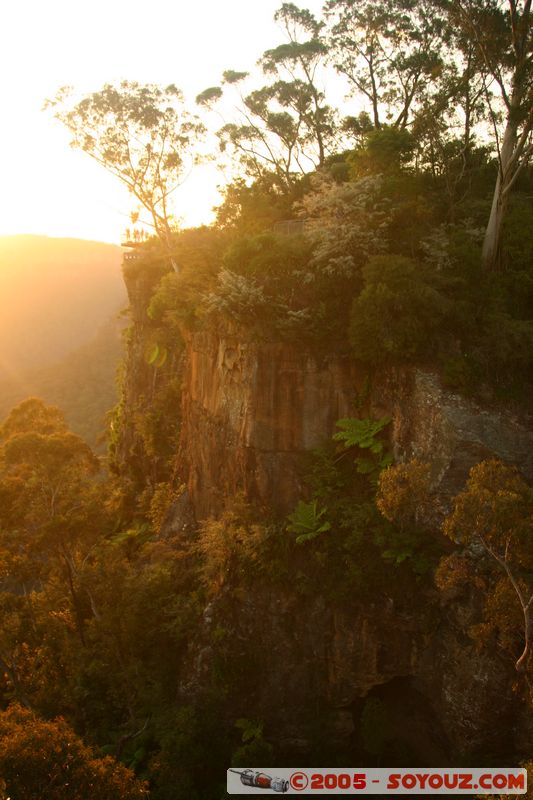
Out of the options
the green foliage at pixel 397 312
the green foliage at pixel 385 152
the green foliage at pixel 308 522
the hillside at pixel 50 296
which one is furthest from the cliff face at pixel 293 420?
the hillside at pixel 50 296

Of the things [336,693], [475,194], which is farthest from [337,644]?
[475,194]

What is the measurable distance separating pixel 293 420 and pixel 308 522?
291cm

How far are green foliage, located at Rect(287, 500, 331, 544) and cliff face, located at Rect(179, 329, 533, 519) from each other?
900 millimetres

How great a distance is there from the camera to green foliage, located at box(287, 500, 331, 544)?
14.8 metres

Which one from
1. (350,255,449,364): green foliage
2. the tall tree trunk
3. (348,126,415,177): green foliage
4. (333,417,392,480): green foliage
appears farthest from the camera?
(348,126,415,177): green foliage

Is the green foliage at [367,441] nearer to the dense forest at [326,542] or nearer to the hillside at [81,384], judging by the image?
the dense forest at [326,542]

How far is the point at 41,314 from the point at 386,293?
262 ft

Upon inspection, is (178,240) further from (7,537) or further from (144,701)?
(144,701)

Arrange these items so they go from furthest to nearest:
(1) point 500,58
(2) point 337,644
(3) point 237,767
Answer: (1) point 500,58 → (2) point 337,644 → (3) point 237,767

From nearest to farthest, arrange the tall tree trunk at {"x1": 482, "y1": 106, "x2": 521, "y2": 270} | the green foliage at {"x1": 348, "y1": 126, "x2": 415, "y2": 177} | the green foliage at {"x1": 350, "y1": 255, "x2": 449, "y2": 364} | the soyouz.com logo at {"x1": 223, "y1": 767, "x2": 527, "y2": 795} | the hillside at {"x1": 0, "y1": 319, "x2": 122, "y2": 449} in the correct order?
1. the soyouz.com logo at {"x1": 223, "y1": 767, "x2": 527, "y2": 795}
2. the green foliage at {"x1": 350, "y1": 255, "x2": 449, "y2": 364}
3. the tall tree trunk at {"x1": 482, "y1": 106, "x2": 521, "y2": 270}
4. the green foliage at {"x1": 348, "y1": 126, "x2": 415, "y2": 177}
5. the hillside at {"x1": 0, "y1": 319, "x2": 122, "y2": 449}

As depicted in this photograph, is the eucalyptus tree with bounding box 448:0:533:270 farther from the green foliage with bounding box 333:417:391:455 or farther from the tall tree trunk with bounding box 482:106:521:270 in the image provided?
the green foliage with bounding box 333:417:391:455

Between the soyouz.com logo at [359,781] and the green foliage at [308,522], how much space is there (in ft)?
17.1

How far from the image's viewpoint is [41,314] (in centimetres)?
8594

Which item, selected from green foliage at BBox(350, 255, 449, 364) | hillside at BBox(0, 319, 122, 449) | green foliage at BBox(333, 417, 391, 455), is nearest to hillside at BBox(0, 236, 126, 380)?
hillside at BBox(0, 319, 122, 449)
